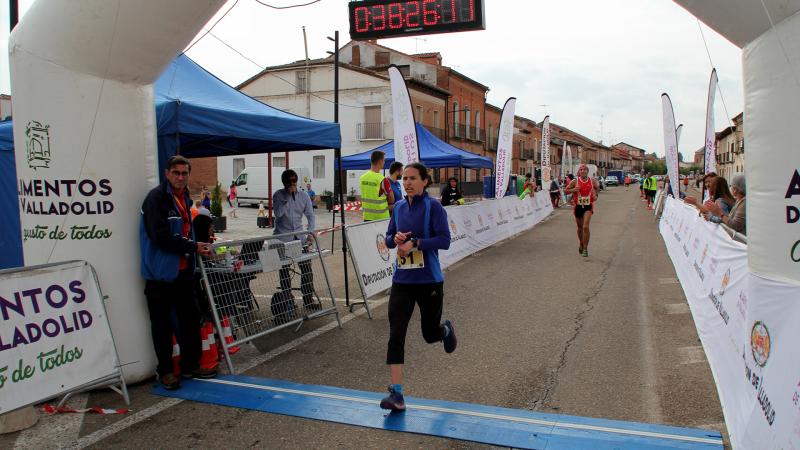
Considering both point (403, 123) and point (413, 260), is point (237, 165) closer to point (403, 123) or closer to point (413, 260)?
point (403, 123)

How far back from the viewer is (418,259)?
14.4 feet

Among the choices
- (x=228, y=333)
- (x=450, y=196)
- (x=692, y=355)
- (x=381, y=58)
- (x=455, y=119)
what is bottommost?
(x=692, y=355)

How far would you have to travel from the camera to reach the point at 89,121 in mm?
4656

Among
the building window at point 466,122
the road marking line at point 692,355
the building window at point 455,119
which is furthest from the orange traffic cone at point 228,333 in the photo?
the building window at point 466,122

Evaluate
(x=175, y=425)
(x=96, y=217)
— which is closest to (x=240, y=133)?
(x=96, y=217)

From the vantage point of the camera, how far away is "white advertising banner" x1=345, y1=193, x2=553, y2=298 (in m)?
7.71

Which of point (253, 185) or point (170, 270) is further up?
point (253, 185)

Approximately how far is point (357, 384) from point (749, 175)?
3.29m

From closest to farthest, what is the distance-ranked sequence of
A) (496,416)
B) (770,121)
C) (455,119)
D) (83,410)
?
1. (770,121)
2. (496,416)
3. (83,410)
4. (455,119)

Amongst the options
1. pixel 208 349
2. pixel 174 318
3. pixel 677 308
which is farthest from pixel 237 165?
pixel 208 349

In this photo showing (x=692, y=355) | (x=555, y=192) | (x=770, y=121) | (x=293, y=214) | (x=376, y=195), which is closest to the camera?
(x=770, y=121)

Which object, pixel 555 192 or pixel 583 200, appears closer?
pixel 583 200

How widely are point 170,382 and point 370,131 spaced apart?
36.5m

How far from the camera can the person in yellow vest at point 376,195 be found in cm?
878
